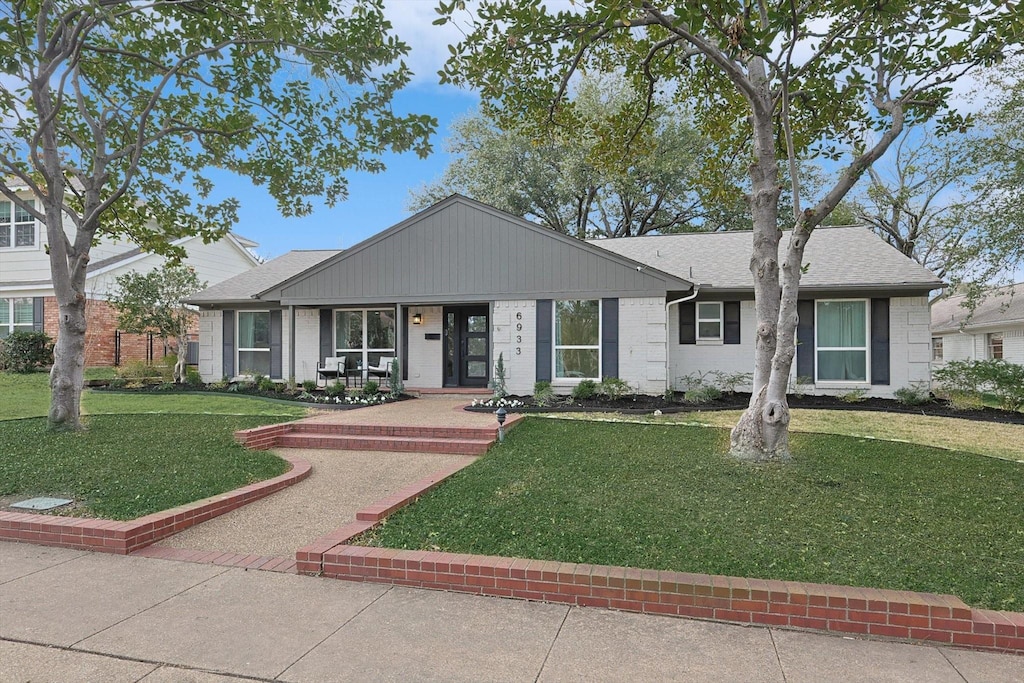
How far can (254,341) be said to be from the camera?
1577 cm

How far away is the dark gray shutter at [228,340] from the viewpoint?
15781mm

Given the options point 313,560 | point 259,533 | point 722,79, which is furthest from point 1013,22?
point 259,533

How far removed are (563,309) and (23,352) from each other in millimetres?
15704

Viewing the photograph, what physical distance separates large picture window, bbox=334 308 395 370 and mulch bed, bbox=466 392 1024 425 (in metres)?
4.19

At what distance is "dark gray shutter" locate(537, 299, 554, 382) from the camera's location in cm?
1255

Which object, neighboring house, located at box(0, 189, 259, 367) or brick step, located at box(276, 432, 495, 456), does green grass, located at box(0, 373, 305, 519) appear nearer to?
brick step, located at box(276, 432, 495, 456)

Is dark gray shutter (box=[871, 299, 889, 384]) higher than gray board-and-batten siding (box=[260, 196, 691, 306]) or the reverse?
the reverse

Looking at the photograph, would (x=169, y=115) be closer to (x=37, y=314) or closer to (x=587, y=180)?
(x=37, y=314)

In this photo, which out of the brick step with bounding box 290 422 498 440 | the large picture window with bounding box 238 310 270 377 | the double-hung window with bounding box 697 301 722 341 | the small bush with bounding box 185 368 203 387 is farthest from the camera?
the large picture window with bounding box 238 310 270 377

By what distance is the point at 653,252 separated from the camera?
1598 centimetres

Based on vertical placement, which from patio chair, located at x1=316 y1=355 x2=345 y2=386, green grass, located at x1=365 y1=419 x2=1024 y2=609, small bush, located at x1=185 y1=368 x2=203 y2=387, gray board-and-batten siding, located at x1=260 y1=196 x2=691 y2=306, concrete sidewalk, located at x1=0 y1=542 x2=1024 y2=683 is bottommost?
concrete sidewalk, located at x1=0 y1=542 x2=1024 y2=683

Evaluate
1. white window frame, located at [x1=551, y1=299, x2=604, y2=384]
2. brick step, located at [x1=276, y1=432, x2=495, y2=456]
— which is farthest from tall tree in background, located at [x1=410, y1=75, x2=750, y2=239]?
brick step, located at [x1=276, y1=432, x2=495, y2=456]

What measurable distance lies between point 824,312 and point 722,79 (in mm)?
6349

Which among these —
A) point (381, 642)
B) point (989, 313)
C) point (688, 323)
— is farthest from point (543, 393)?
point (989, 313)
